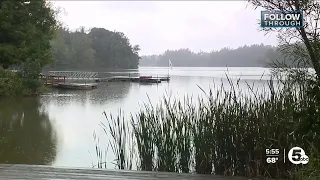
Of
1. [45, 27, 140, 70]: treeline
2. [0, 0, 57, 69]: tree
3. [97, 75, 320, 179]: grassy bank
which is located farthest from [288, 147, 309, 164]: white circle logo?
[45, 27, 140, 70]: treeline

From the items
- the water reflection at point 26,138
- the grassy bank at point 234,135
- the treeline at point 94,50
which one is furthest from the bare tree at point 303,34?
the treeline at point 94,50

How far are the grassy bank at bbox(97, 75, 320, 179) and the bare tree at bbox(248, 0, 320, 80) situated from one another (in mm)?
228

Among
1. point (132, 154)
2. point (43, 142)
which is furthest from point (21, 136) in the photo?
point (132, 154)

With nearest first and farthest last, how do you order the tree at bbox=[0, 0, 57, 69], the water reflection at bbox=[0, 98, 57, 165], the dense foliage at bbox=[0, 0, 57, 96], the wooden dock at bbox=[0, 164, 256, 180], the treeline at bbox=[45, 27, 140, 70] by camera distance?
the wooden dock at bbox=[0, 164, 256, 180] < the water reflection at bbox=[0, 98, 57, 165] < the tree at bbox=[0, 0, 57, 69] < the dense foliage at bbox=[0, 0, 57, 96] < the treeline at bbox=[45, 27, 140, 70]

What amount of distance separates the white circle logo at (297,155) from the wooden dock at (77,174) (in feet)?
1.63

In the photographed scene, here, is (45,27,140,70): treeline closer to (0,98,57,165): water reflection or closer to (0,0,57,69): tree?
(0,0,57,69): tree

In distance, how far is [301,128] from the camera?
2.64 metres

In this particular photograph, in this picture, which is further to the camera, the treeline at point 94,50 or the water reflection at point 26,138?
the treeline at point 94,50

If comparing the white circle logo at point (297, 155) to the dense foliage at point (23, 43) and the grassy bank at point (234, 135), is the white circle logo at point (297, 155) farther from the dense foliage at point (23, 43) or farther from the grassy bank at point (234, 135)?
the dense foliage at point (23, 43)

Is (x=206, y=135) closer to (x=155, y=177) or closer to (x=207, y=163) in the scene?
(x=207, y=163)

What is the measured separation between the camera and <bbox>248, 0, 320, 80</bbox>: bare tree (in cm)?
295

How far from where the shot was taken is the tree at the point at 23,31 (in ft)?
41.8

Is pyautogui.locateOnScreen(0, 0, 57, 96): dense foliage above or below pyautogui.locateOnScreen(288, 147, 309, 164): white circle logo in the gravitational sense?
above

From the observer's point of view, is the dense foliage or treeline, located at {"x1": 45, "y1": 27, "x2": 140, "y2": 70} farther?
treeline, located at {"x1": 45, "y1": 27, "x2": 140, "y2": 70}
